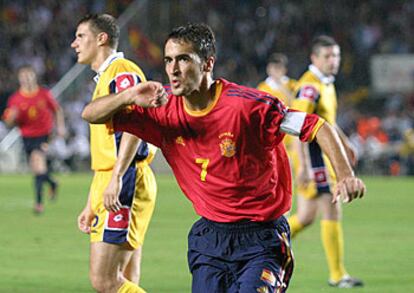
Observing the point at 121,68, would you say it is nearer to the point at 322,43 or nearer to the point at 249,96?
the point at 249,96

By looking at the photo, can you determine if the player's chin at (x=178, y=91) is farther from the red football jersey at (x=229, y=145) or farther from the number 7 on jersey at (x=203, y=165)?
the number 7 on jersey at (x=203, y=165)

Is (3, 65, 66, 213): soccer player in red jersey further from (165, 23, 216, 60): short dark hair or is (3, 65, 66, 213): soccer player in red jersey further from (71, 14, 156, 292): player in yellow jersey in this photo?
(165, 23, 216, 60): short dark hair

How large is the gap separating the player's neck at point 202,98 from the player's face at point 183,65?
9 cm

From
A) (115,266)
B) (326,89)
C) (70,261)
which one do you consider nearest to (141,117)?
(115,266)

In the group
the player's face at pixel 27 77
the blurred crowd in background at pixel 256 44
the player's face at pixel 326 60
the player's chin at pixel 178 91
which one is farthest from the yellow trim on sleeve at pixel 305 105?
the blurred crowd in background at pixel 256 44

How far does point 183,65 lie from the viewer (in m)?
5.59

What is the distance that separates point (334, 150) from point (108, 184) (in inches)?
75.9

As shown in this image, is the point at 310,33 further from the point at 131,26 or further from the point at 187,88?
the point at 187,88

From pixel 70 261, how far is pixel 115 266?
4.49 metres

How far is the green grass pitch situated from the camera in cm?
992

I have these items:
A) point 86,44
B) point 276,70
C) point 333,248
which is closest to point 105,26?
point 86,44

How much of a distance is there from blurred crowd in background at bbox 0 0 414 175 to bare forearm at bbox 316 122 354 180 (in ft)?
80.5

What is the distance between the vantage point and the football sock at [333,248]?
9.90 m

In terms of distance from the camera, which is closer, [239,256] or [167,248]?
[239,256]
